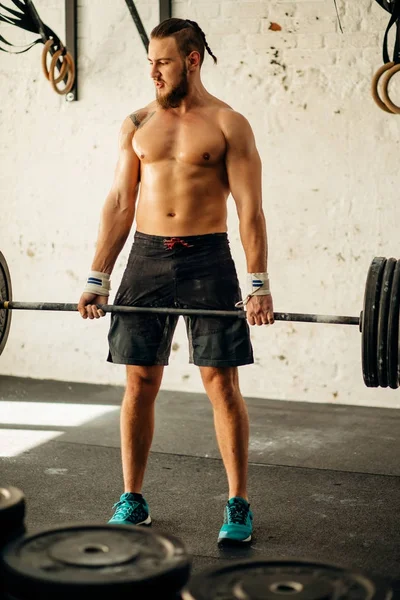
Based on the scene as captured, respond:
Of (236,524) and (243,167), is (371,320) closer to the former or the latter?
(243,167)

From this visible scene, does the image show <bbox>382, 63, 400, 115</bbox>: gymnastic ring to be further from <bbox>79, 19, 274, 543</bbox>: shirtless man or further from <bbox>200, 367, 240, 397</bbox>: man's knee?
<bbox>200, 367, 240, 397</bbox>: man's knee

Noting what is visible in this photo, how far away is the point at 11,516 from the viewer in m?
1.51

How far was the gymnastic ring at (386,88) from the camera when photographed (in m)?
3.65

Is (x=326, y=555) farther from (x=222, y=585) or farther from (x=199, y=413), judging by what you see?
(x=199, y=413)

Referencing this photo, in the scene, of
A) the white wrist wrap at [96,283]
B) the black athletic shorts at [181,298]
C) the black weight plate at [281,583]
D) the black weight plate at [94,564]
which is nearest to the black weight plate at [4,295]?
the white wrist wrap at [96,283]

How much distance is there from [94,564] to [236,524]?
118 centimetres

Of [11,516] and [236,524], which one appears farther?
[236,524]

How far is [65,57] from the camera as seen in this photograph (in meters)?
4.35

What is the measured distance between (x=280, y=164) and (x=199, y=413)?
4.16ft

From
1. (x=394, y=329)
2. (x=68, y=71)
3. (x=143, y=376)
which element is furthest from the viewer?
(x=68, y=71)

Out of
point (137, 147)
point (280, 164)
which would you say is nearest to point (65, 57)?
point (280, 164)

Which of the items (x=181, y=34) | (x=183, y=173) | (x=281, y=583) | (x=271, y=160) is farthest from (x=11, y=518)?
(x=271, y=160)

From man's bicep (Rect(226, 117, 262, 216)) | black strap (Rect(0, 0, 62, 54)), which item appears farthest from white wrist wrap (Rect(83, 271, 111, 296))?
black strap (Rect(0, 0, 62, 54))

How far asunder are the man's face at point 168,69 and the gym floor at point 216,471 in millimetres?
1271
